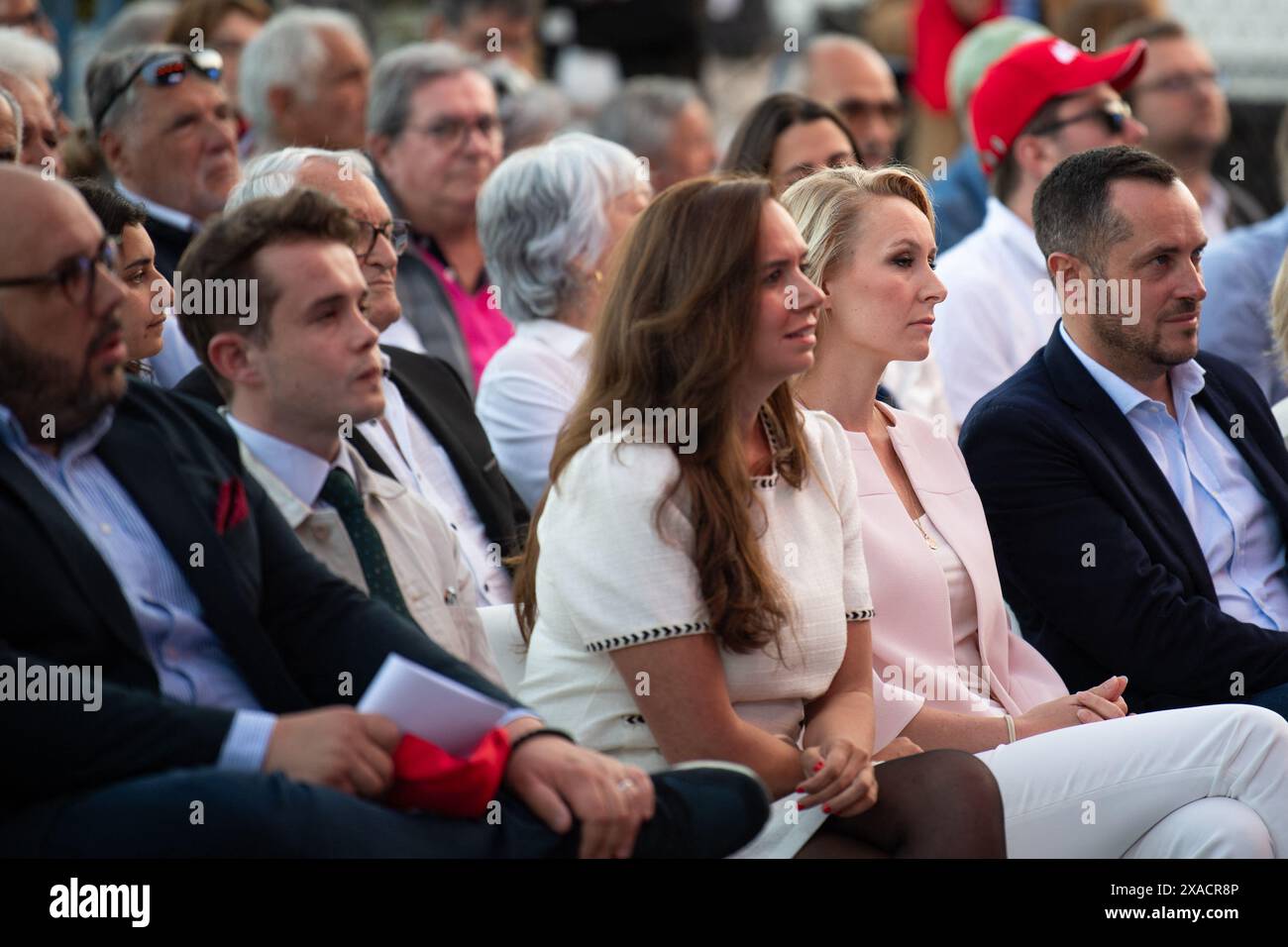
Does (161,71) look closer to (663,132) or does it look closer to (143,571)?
(663,132)

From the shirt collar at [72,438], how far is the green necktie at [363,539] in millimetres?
410

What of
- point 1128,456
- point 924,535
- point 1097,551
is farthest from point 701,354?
point 1128,456

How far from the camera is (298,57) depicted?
6168 mm

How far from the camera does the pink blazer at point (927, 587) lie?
328 centimetres

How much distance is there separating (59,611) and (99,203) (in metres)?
1.15

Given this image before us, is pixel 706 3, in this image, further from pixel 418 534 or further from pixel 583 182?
pixel 418 534

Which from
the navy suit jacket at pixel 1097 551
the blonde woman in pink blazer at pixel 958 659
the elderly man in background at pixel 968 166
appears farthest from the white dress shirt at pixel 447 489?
the elderly man in background at pixel 968 166

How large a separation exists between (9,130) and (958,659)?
2246 millimetres

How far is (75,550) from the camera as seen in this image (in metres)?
2.37

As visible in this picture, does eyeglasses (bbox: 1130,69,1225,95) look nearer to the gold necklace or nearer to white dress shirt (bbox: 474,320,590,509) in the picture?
white dress shirt (bbox: 474,320,590,509)

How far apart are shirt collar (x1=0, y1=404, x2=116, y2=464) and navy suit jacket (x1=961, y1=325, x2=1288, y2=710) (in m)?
1.89

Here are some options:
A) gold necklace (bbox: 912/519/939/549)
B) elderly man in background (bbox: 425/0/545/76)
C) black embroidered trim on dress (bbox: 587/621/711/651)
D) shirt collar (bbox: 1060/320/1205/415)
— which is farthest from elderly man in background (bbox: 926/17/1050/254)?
black embroidered trim on dress (bbox: 587/621/711/651)

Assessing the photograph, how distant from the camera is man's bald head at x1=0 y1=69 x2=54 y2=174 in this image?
423cm
